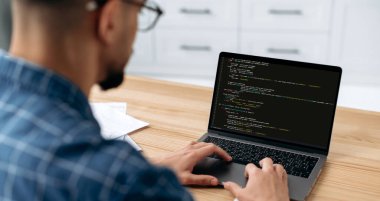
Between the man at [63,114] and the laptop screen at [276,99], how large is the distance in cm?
55

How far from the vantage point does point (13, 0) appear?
0.74 metres

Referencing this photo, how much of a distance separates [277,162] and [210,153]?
16cm

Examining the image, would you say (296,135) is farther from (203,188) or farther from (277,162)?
(203,188)

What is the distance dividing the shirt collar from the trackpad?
505 mm

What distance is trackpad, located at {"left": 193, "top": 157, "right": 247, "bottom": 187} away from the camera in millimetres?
1138

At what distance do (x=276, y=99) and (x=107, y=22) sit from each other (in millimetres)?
633

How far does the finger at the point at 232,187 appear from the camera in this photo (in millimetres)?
1062

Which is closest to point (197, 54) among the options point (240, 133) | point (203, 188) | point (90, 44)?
point (240, 133)

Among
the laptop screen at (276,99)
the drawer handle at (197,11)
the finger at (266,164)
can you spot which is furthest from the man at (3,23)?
Answer: the finger at (266,164)

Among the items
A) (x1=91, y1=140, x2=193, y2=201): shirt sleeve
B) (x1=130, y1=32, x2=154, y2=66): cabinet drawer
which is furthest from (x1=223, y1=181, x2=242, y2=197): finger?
(x1=130, y1=32, x2=154, y2=66): cabinet drawer

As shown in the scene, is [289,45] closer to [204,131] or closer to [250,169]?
[204,131]

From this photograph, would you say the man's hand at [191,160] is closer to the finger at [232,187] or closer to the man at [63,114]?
the finger at [232,187]

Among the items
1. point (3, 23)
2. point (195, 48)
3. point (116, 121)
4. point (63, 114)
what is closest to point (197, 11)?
point (195, 48)

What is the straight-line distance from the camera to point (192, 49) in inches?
130
